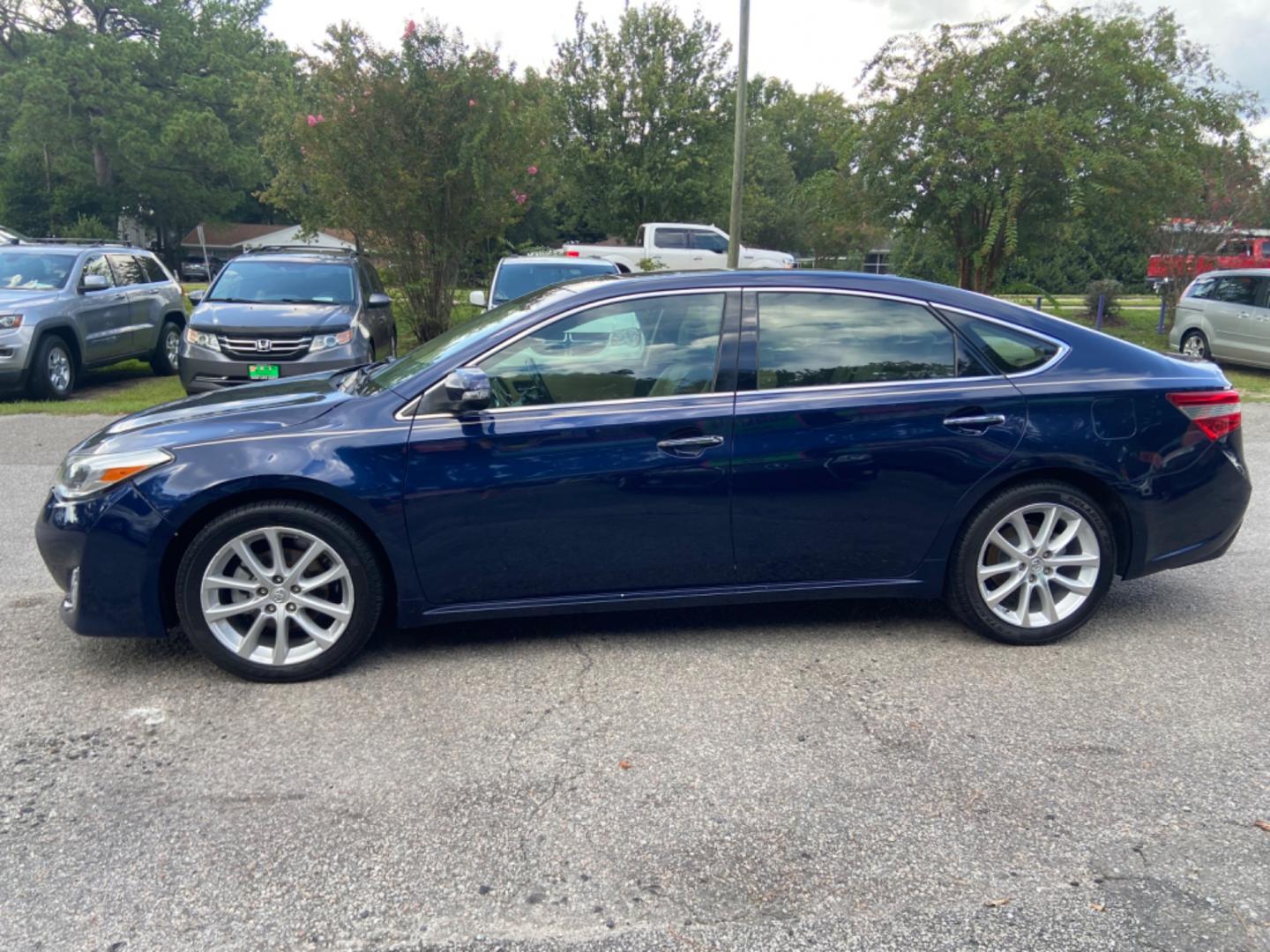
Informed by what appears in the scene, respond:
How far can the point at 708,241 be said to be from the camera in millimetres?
24844

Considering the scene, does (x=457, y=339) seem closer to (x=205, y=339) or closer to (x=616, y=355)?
(x=616, y=355)

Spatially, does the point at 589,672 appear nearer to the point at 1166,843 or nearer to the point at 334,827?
the point at 334,827

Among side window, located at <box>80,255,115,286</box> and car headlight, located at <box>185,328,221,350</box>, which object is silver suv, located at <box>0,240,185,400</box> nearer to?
side window, located at <box>80,255,115,286</box>

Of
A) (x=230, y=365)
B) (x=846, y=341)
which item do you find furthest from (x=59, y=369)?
(x=846, y=341)

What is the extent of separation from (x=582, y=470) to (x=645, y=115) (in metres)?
31.1

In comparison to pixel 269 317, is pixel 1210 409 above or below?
above

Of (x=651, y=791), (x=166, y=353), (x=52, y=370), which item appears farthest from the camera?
(x=166, y=353)

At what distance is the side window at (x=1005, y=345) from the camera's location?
430 cm

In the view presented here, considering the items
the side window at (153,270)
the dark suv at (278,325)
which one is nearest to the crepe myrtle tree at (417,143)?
the side window at (153,270)

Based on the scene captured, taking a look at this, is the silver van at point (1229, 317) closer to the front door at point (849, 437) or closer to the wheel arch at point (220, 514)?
the front door at point (849, 437)

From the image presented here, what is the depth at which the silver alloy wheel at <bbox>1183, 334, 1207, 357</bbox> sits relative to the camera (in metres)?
15.6

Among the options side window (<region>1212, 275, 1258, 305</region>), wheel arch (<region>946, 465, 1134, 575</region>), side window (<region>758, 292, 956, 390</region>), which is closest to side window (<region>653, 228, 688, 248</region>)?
side window (<region>1212, 275, 1258, 305</region>)

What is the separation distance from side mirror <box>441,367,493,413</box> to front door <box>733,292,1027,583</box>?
3.37 feet

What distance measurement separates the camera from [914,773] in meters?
3.24
